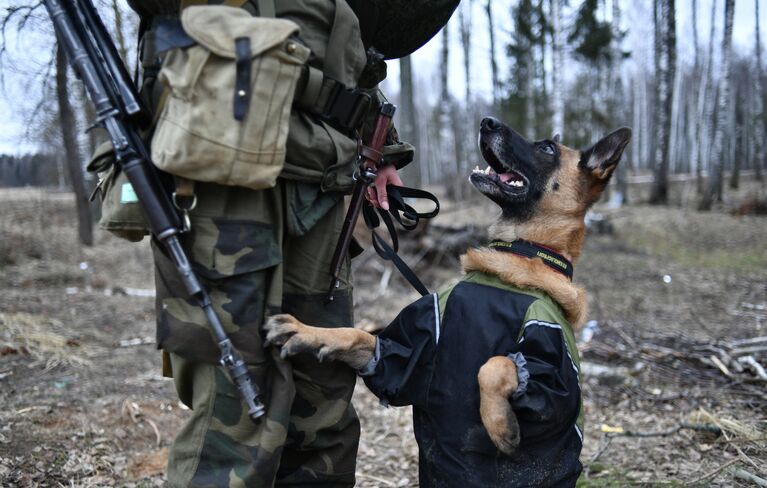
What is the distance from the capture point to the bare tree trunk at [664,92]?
17.4m

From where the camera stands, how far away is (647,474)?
345 centimetres

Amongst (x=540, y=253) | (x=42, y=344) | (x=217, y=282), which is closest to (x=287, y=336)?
(x=217, y=282)

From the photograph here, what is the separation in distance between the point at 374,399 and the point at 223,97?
3975 millimetres

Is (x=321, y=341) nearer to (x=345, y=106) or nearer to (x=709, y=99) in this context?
(x=345, y=106)

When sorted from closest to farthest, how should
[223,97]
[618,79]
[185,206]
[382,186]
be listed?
1. [223,97]
2. [185,206]
3. [382,186]
4. [618,79]

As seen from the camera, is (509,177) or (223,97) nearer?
(223,97)

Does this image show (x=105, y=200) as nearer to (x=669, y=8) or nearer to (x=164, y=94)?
(x=164, y=94)

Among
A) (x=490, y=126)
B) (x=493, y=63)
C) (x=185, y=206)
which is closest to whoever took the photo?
A: (x=185, y=206)

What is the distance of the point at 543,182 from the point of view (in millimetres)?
2938

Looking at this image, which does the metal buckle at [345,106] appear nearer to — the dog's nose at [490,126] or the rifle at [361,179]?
the rifle at [361,179]

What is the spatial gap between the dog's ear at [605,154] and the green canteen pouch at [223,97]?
194 cm

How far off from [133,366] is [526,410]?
436 cm

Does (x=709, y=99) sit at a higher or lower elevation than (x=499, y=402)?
higher

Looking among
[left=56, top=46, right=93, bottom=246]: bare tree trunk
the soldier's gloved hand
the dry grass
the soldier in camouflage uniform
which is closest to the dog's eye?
the soldier's gloved hand
